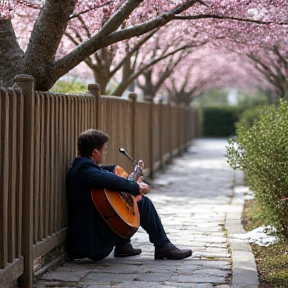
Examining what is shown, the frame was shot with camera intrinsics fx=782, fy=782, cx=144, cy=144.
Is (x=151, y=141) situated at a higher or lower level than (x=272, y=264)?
higher

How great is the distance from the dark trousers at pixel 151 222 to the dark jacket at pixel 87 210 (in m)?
0.38

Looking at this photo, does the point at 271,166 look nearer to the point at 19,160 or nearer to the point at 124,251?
the point at 124,251

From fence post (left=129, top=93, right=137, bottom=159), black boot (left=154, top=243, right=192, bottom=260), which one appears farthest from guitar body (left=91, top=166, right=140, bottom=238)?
fence post (left=129, top=93, right=137, bottom=159)

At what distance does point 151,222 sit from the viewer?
743 cm

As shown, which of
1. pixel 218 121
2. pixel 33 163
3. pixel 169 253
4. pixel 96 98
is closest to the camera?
pixel 33 163

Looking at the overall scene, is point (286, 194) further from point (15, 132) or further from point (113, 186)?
point (15, 132)

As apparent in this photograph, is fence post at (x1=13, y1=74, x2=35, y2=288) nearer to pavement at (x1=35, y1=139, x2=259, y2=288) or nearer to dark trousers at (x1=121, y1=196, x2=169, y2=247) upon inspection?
pavement at (x1=35, y1=139, x2=259, y2=288)

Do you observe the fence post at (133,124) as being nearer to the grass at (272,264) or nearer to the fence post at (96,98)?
the fence post at (96,98)

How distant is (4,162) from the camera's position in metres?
5.31

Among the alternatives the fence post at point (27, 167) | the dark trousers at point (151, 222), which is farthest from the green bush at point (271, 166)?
the fence post at point (27, 167)

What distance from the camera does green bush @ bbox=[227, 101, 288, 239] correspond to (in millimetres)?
7445

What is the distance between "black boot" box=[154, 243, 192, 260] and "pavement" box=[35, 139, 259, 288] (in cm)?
6

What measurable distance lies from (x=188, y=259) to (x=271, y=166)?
3.95ft

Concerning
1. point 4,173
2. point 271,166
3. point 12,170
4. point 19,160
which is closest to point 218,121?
point 271,166
